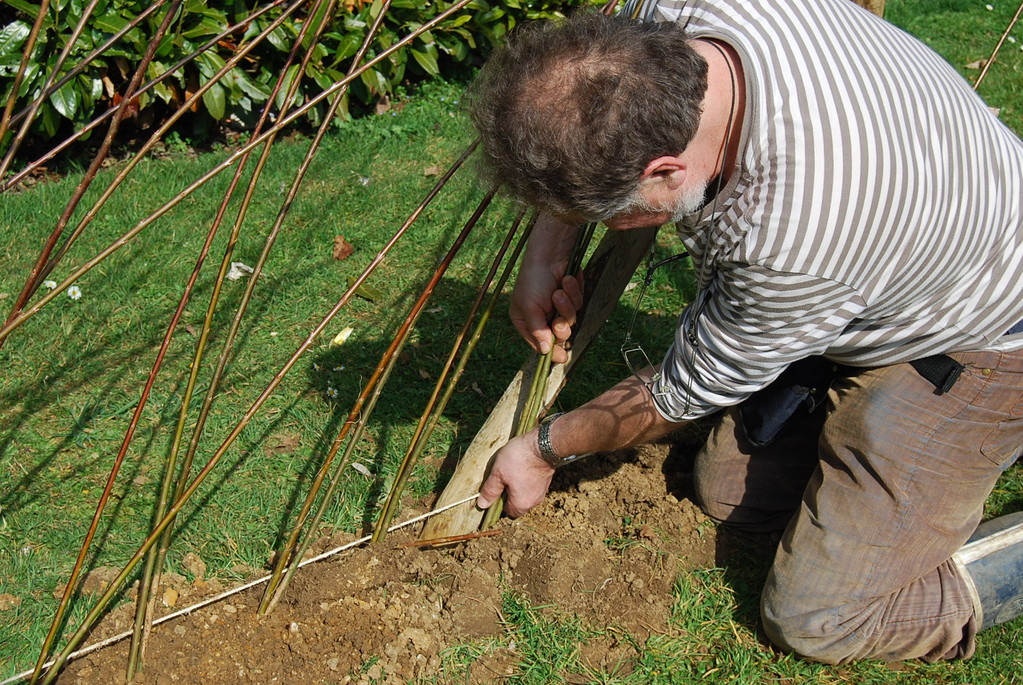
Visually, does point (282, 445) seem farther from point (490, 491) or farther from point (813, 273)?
point (813, 273)

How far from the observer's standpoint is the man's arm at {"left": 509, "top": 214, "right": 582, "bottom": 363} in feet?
8.58

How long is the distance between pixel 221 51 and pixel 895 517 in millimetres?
3957

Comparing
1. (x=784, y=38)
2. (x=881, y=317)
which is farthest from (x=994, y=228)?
(x=784, y=38)

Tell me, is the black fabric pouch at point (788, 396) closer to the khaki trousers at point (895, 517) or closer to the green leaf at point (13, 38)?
the khaki trousers at point (895, 517)

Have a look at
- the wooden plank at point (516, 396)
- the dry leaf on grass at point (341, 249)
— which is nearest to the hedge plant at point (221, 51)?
the dry leaf on grass at point (341, 249)

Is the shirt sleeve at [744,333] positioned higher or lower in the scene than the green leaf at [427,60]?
higher

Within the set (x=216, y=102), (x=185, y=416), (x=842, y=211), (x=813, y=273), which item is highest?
(x=842, y=211)

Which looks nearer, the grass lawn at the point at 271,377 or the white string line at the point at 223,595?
the white string line at the point at 223,595

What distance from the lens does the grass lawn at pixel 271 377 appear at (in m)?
2.57

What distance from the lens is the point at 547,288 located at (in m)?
2.64

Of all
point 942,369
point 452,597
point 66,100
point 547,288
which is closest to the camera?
point 942,369

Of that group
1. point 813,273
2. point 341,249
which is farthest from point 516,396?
point 341,249

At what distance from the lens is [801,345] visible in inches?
84.3

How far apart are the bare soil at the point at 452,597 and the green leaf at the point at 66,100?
268 cm
